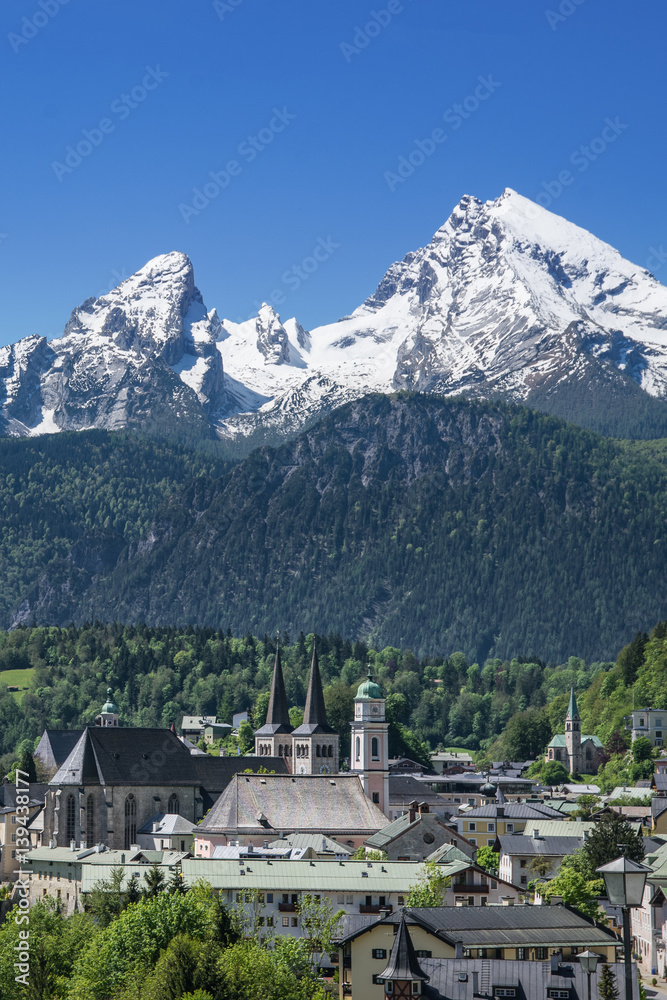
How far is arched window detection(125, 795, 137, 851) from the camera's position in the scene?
168000mm

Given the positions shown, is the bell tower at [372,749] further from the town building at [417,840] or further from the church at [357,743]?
the town building at [417,840]

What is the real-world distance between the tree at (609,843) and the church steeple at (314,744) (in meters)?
59.0

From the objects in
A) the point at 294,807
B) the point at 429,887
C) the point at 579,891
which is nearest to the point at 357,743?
the point at 294,807

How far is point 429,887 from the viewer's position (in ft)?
385

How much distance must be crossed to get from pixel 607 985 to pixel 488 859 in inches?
2438

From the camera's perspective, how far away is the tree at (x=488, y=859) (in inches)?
5856

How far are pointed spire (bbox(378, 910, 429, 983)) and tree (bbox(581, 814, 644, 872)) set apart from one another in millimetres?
38661

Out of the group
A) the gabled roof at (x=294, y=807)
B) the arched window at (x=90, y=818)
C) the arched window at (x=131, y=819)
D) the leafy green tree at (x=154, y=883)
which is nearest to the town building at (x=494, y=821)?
the gabled roof at (x=294, y=807)

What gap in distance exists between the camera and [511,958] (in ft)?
334

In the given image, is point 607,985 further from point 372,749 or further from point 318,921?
point 372,749

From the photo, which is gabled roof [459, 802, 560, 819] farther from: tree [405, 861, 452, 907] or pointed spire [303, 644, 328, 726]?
tree [405, 861, 452, 907]

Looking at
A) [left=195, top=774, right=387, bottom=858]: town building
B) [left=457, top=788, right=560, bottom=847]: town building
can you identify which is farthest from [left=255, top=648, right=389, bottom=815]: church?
[left=457, top=788, right=560, bottom=847]: town building

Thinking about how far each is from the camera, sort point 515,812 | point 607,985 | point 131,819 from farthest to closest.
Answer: point 515,812
point 131,819
point 607,985

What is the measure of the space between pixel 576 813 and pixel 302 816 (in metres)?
34.0
